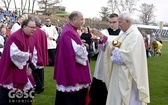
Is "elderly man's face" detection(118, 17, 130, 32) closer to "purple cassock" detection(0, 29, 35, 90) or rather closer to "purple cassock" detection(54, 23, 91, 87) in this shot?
"purple cassock" detection(54, 23, 91, 87)

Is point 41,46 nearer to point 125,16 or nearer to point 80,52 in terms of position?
point 80,52

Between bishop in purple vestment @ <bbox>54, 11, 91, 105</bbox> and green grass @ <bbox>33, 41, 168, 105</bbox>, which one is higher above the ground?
bishop in purple vestment @ <bbox>54, 11, 91, 105</bbox>

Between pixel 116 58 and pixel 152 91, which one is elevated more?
pixel 116 58

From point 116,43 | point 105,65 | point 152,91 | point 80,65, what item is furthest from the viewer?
point 152,91

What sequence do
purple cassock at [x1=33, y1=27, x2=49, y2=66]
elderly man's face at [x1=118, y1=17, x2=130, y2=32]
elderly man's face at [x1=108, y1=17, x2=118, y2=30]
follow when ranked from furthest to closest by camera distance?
1. purple cassock at [x1=33, y1=27, x2=49, y2=66]
2. elderly man's face at [x1=108, y1=17, x2=118, y2=30]
3. elderly man's face at [x1=118, y1=17, x2=130, y2=32]

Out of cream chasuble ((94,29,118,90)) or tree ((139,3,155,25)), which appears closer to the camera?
cream chasuble ((94,29,118,90))

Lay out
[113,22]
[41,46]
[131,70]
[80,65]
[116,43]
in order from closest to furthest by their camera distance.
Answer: [131,70] → [116,43] → [80,65] → [113,22] → [41,46]

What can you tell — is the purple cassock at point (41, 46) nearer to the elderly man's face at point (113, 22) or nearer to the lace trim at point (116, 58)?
the elderly man's face at point (113, 22)

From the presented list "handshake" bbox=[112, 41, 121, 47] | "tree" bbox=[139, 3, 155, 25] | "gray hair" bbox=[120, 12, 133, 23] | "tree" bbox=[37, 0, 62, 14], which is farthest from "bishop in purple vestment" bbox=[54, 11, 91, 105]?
"tree" bbox=[139, 3, 155, 25]

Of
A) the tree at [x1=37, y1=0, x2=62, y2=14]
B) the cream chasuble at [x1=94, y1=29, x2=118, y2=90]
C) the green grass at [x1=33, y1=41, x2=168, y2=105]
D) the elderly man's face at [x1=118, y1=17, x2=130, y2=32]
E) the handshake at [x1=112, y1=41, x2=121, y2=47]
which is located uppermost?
the tree at [x1=37, y1=0, x2=62, y2=14]

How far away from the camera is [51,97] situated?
674cm

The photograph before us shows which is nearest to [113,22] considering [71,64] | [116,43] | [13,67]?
[116,43]

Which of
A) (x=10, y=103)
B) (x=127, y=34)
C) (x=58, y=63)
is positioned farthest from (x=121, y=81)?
(x=10, y=103)

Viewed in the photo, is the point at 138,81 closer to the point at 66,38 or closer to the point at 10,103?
the point at 66,38
